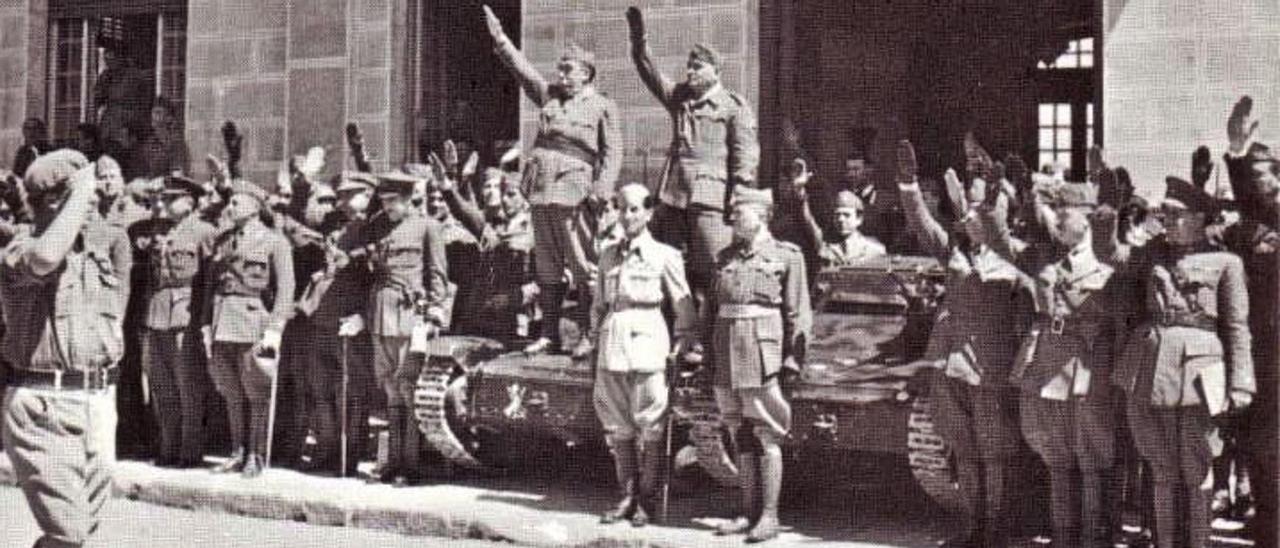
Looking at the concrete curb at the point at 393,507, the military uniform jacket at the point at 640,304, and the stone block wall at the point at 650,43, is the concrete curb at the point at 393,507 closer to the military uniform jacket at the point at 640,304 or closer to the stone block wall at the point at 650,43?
the military uniform jacket at the point at 640,304

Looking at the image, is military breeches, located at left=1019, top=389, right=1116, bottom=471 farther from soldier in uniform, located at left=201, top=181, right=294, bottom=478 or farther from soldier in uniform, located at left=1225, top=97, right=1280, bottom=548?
soldier in uniform, located at left=201, top=181, right=294, bottom=478

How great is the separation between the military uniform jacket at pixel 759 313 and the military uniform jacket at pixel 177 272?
4.23 metres

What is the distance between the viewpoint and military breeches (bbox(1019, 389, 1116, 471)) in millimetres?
7426

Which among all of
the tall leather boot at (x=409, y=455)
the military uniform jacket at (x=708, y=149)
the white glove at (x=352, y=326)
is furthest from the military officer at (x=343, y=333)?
the military uniform jacket at (x=708, y=149)

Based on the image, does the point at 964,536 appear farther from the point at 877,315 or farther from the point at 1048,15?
the point at 1048,15

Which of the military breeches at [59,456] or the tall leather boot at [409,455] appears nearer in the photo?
the military breeches at [59,456]

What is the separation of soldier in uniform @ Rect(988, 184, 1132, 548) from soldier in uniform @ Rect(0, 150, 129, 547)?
4447 millimetres

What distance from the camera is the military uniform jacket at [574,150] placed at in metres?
9.66

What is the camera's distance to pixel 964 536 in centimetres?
795

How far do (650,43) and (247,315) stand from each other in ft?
13.0

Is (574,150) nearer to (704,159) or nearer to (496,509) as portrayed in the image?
(704,159)

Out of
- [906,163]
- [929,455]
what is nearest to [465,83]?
[906,163]

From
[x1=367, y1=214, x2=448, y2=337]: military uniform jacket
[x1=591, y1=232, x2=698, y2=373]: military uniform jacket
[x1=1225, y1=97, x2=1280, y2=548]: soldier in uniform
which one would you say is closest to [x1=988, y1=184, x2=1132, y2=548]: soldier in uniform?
[x1=1225, y1=97, x2=1280, y2=548]: soldier in uniform

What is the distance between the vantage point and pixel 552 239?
978cm
